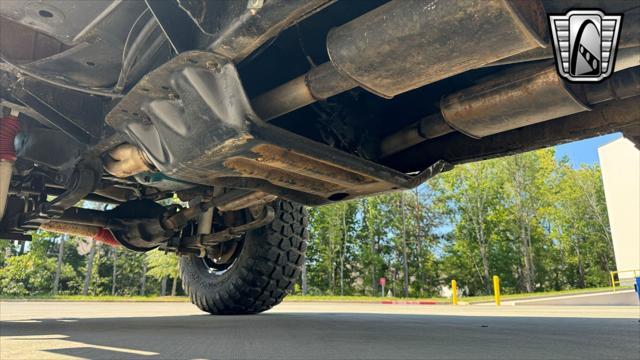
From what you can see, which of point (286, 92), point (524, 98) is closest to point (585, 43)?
point (524, 98)

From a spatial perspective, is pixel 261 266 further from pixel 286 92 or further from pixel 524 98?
pixel 524 98

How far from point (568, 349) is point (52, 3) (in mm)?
2408

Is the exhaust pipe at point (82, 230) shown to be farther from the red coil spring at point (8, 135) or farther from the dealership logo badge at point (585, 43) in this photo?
the dealership logo badge at point (585, 43)

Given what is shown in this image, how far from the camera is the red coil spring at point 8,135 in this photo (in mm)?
2318

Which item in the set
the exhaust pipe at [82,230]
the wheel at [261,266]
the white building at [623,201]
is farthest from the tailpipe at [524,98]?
the white building at [623,201]

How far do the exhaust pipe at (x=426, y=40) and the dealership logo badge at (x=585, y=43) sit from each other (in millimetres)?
160

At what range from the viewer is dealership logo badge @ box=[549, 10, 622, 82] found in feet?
3.68

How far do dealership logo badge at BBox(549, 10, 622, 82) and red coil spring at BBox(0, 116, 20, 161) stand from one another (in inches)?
102

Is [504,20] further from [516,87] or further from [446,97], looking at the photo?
[446,97]

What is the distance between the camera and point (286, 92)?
157 centimetres

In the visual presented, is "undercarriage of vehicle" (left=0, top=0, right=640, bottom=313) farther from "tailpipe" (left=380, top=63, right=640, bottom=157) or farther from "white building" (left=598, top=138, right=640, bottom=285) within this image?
"white building" (left=598, top=138, right=640, bottom=285)

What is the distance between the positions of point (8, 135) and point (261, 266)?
6.07 ft

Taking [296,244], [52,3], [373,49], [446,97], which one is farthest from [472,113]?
[296,244]

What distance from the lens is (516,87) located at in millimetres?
1504
